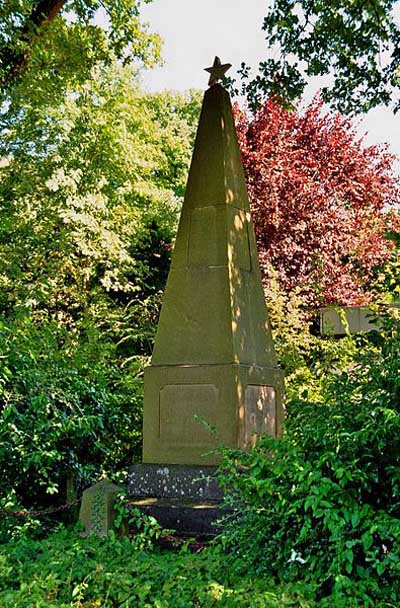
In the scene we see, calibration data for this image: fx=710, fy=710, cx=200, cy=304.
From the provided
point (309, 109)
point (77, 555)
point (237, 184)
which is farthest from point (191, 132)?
point (77, 555)

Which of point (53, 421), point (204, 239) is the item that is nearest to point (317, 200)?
point (204, 239)

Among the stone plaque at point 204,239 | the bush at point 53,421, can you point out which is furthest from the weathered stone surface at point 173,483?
the stone plaque at point 204,239

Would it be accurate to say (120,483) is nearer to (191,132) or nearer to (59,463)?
(59,463)

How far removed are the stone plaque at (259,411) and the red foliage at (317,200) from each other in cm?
704

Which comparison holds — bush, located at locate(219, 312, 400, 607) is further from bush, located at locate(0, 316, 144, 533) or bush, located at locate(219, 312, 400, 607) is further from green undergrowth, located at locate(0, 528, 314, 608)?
bush, located at locate(0, 316, 144, 533)

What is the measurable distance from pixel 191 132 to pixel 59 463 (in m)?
18.0

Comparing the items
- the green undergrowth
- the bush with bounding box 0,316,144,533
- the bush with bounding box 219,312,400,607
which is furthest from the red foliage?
the green undergrowth

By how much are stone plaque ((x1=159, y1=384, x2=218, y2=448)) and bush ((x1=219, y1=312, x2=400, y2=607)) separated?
1536mm

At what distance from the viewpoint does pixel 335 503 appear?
12.1 feet

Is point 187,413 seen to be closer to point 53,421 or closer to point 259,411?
point 259,411

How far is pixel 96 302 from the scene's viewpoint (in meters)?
13.9

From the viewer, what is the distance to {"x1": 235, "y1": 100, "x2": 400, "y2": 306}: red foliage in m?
14.0

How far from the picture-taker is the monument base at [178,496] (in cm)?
546

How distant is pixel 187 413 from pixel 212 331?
0.74 m
